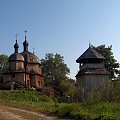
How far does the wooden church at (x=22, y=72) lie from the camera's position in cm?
5866

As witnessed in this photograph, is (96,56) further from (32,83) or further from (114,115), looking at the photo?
(114,115)

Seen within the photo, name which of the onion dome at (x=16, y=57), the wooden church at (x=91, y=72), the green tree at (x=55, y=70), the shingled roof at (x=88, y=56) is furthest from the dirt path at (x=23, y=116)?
the green tree at (x=55, y=70)

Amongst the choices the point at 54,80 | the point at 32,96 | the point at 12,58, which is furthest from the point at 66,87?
the point at 32,96

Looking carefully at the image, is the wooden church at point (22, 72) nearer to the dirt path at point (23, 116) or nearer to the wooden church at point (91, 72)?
the wooden church at point (91, 72)

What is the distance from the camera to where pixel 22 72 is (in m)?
58.6

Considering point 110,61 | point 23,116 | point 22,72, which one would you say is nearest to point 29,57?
point 22,72

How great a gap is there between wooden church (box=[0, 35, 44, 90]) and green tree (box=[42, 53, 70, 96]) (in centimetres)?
1114

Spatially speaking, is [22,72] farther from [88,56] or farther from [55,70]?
[55,70]

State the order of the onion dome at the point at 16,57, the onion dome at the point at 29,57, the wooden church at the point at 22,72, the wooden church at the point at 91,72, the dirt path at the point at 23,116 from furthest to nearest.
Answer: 1. the onion dome at the point at 29,57
2. the onion dome at the point at 16,57
3. the wooden church at the point at 22,72
4. the wooden church at the point at 91,72
5. the dirt path at the point at 23,116

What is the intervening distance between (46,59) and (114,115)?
222ft

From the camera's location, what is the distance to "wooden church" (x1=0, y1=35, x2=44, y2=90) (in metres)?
58.7

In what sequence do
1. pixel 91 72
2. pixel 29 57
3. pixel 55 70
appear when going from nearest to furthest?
pixel 91 72
pixel 29 57
pixel 55 70

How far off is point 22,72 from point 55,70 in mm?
20791

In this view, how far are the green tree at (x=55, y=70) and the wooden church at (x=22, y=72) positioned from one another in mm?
11137
